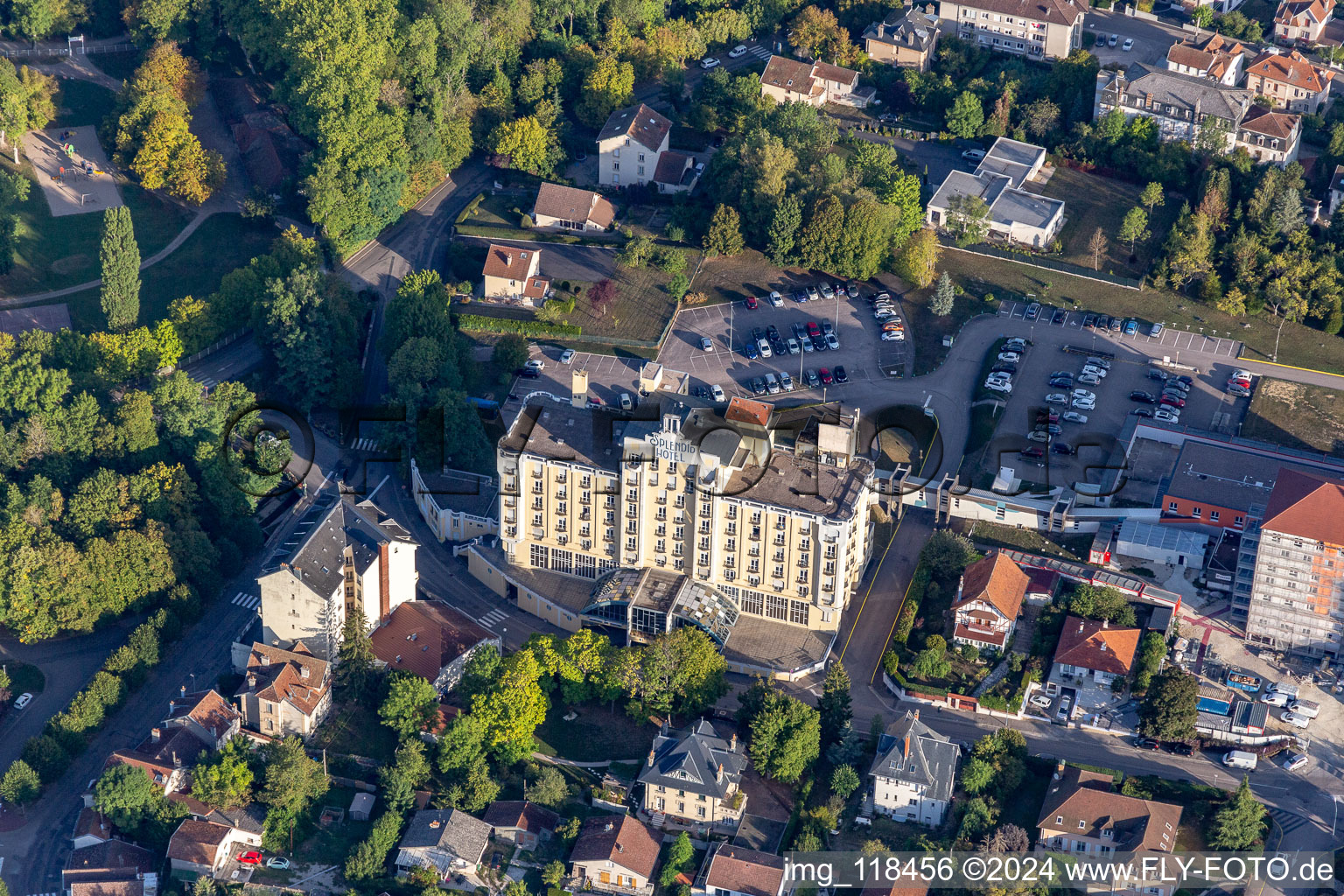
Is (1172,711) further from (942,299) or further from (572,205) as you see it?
(572,205)

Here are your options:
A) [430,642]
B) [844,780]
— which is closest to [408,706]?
[430,642]

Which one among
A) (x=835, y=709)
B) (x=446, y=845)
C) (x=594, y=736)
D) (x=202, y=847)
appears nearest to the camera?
(x=446, y=845)

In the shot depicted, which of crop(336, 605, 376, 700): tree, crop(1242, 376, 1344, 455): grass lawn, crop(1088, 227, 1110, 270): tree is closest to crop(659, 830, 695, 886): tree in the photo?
crop(336, 605, 376, 700): tree

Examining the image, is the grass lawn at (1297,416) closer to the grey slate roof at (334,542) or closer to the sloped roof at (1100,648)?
the sloped roof at (1100,648)

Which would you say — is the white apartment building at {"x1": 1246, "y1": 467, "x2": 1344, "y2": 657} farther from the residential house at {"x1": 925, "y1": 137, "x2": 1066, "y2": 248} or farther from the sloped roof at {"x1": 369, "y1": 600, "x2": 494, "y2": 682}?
the sloped roof at {"x1": 369, "y1": 600, "x2": 494, "y2": 682}

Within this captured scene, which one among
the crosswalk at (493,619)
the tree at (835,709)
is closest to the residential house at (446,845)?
the crosswalk at (493,619)

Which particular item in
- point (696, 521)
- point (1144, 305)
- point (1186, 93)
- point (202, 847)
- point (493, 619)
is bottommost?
point (202, 847)

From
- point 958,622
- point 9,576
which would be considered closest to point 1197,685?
point 958,622

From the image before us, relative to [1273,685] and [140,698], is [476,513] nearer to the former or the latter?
[140,698]
